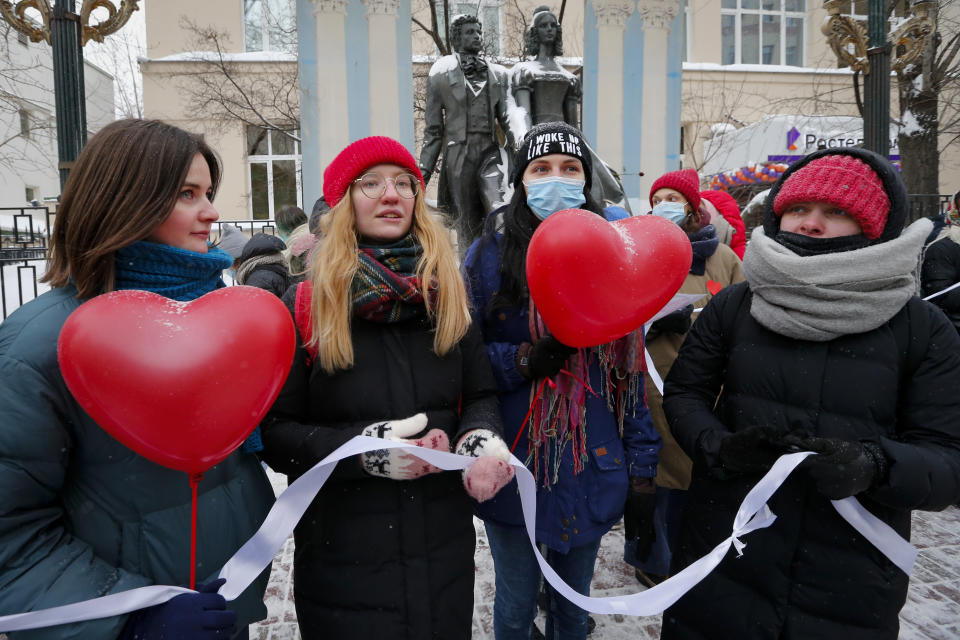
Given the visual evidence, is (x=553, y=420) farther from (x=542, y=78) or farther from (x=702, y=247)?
(x=542, y=78)

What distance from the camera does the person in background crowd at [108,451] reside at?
1.19 m

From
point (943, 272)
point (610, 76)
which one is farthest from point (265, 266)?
point (610, 76)

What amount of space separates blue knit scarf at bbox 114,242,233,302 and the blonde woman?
0.34 m

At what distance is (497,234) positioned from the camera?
7.33 ft

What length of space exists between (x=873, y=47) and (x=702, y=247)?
3.12m

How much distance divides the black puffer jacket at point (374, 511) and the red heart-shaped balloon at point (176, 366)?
1.04 feet

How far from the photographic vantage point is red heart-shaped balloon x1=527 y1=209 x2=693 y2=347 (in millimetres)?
1607

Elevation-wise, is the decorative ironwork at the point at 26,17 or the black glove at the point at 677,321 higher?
the decorative ironwork at the point at 26,17

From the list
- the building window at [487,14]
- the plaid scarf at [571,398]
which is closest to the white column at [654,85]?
the building window at [487,14]

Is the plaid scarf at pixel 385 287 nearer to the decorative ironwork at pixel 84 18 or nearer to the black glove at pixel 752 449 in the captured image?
the black glove at pixel 752 449

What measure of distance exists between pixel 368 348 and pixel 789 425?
1.20m

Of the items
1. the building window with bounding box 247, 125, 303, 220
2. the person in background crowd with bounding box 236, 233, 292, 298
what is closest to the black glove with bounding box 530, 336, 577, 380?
the person in background crowd with bounding box 236, 233, 292, 298

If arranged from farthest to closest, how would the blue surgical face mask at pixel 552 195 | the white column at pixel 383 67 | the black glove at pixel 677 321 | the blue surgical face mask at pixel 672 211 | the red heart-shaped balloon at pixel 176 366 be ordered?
1. the white column at pixel 383 67
2. the blue surgical face mask at pixel 672 211
3. the black glove at pixel 677 321
4. the blue surgical face mask at pixel 552 195
5. the red heart-shaped balloon at pixel 176 366

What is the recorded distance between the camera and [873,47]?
473 centimetres
